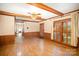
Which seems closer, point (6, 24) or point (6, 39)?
point (6, 24)

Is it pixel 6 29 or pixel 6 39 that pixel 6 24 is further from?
pixel 6 39

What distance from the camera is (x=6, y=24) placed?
9.02ft

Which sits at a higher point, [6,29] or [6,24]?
[6,24]

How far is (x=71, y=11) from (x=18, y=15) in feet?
5.21

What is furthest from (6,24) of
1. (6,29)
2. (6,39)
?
(6,39)

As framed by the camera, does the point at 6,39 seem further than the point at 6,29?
Yes

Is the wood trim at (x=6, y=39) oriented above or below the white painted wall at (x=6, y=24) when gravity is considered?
below

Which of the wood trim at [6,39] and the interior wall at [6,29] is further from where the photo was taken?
the wood trim at [6,39]

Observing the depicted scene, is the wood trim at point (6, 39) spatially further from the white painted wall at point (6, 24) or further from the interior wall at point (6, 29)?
the white painted wall at point (6, 24)

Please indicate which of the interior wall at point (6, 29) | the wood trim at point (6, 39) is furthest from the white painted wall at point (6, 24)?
the wood trim at point (6, 39)

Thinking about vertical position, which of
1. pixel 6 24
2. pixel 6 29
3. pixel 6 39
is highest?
pixel 6 24

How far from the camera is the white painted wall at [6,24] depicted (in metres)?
2.62

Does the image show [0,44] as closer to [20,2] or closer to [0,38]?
[0,38]

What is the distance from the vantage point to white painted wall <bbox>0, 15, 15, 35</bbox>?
2.62 meters
